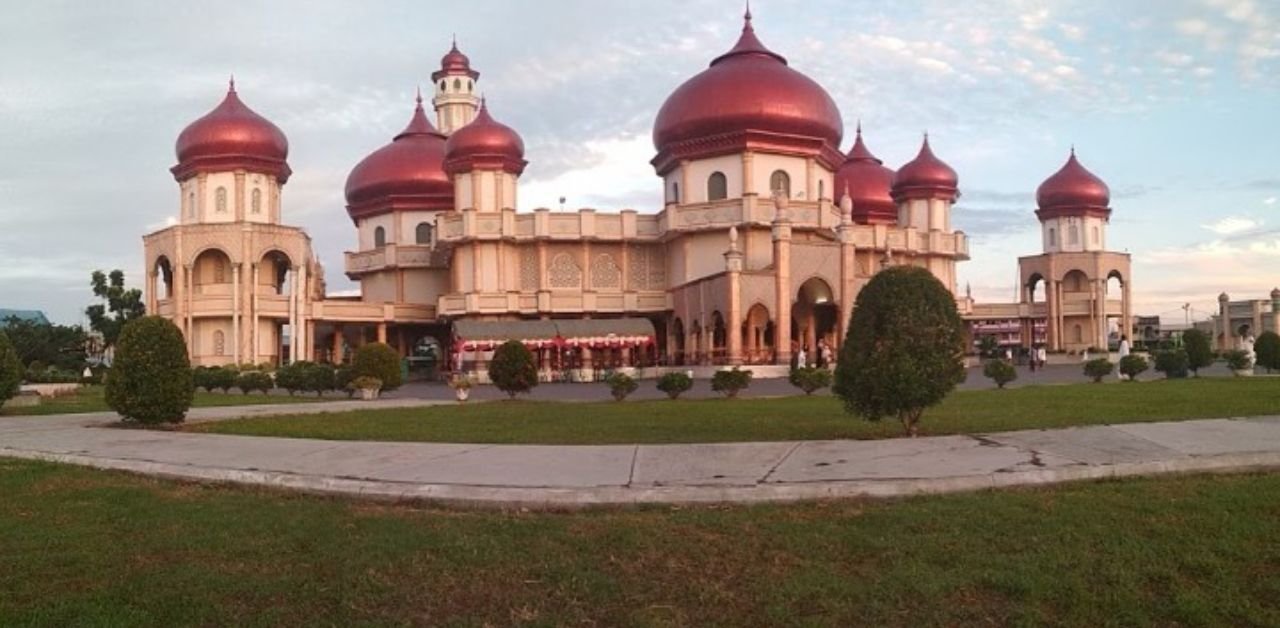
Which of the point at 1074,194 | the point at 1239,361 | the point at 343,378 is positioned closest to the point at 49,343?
the point at 343,378

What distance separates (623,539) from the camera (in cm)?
594

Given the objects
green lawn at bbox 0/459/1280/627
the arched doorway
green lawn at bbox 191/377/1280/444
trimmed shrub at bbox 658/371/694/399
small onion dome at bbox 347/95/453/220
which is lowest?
green lawn at bbox 0/459/1280/627

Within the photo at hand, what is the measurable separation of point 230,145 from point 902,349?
1736 inches

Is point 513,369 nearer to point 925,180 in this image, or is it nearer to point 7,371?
point 7,371

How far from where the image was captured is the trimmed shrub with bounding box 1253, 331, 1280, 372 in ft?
95.9

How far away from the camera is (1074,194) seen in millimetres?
63500

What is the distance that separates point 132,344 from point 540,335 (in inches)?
1102

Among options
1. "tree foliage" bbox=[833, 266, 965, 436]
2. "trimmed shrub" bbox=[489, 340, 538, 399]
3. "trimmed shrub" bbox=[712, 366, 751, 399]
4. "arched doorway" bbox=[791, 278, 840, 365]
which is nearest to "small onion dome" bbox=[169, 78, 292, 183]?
"arched doorway" bbox=[791, 278, 840, 365]

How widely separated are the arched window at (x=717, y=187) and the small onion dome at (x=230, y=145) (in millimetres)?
20711

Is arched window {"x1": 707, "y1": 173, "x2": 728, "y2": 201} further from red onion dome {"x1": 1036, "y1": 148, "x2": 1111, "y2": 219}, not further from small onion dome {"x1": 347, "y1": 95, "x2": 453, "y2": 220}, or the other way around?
red onion dome {"x1": 1036, "y1": 148, "x2": 1111, "y2": 219}

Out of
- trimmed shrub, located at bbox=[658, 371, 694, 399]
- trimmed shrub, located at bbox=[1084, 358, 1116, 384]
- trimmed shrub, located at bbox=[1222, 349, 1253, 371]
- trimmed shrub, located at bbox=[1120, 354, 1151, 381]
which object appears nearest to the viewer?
trimmed shrub, located at bbox=[658, 371, 694, 399]

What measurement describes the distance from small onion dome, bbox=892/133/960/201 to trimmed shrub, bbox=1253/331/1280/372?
28.1 m

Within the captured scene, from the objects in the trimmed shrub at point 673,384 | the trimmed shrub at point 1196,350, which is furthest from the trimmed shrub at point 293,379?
the trimmed shrub at point 1196,350

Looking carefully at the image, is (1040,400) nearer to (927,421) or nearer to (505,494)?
(927,421)
